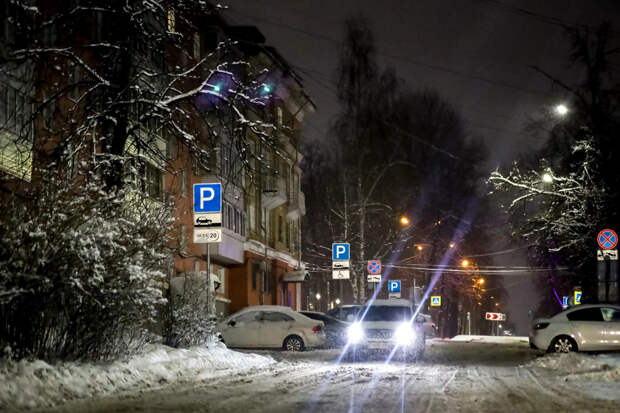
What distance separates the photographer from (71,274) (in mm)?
12953

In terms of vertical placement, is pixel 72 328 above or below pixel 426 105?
below

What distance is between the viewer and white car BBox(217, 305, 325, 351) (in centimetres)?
2814

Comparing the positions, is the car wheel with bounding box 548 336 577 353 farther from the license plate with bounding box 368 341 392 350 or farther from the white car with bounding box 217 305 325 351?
the white car with bounding box 217 305 325 351

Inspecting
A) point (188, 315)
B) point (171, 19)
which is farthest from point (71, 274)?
point (171, 19)

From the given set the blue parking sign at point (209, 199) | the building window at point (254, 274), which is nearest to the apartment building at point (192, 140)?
the building window at point (254, 274)

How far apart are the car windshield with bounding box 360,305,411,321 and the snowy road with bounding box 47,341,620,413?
14.9 feet

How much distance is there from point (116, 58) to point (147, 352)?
6.15m

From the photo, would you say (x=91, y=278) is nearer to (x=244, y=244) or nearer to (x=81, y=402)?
(x=81, y=402)

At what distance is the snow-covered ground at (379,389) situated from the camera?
37.9 feet

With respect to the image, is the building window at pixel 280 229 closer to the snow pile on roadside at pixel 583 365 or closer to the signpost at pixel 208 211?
the snow pile on roadside at pixel 583 365

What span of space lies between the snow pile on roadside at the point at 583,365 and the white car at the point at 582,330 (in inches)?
69.1

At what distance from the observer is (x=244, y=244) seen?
1759 inches

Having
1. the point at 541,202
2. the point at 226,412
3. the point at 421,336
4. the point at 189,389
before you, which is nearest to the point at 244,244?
the point at 541,202

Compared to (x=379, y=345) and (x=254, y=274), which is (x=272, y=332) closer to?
(x=379, y=345)
